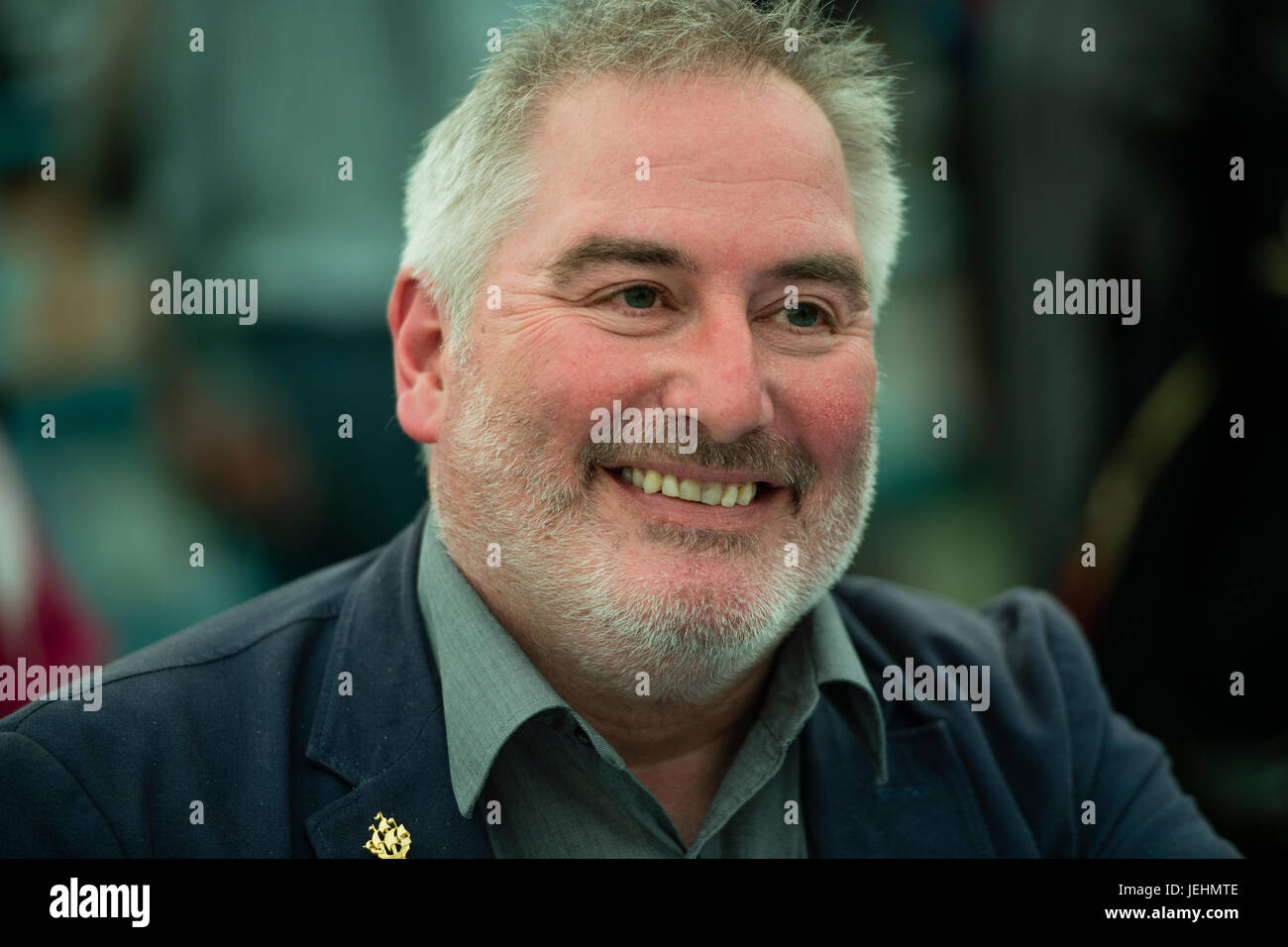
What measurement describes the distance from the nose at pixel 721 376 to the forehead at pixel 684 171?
0.36ft

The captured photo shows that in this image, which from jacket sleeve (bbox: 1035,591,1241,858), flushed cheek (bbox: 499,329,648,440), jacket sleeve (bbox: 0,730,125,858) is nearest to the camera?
jacket sleeve (bbox: 0,730,125,858)

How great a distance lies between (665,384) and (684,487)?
172 millimetres

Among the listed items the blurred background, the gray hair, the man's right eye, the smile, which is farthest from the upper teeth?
the blurred background

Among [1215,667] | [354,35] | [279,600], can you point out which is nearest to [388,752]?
[279,600]

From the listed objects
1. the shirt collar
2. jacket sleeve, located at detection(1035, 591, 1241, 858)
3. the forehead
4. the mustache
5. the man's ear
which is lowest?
jacket sleeve, located at detection(1035, 591, 1241, 858)

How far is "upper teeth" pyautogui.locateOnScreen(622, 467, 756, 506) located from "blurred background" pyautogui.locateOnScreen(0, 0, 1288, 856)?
5.20ft

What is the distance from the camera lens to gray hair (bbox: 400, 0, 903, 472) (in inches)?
74.9

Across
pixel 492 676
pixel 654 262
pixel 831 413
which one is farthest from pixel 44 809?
pixel 831 413

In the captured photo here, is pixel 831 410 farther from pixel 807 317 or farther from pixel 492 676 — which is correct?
pixel 492 676

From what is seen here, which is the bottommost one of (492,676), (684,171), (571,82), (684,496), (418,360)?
(492,676)

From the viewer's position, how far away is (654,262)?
5.83 feet

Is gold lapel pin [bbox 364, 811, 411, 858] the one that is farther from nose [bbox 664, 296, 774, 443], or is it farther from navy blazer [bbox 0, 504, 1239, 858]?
nose [bbox 664, 296, 774, 443]

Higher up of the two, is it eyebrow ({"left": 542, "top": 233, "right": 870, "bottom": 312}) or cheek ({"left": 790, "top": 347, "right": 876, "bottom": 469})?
eyebrow ({"left": 542, "top": 233, "right": 870, "bottom": 312})
